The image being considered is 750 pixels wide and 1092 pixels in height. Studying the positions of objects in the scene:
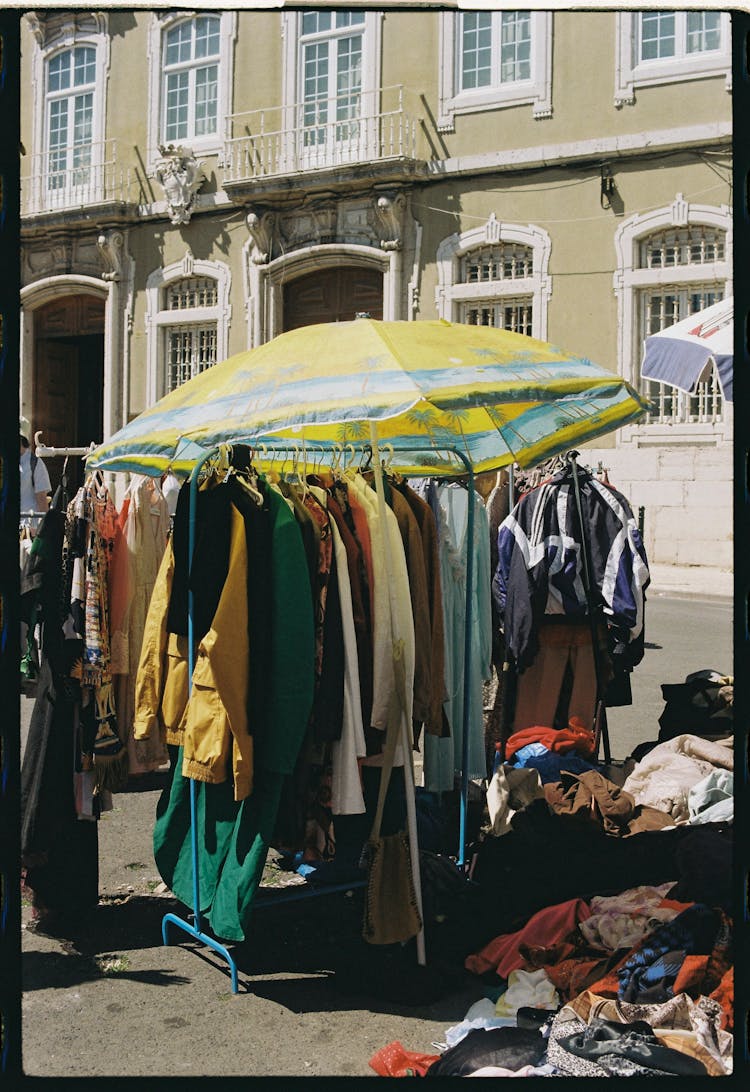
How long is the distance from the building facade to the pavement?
12432mm

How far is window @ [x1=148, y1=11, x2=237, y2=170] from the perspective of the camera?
2038 centimetres

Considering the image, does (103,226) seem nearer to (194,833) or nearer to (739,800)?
(194,833)

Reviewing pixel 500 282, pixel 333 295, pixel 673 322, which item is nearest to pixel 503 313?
pixel 500 282

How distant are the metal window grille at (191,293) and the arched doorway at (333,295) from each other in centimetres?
→ 147

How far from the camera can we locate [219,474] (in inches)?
187

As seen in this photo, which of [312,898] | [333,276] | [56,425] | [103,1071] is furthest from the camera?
[56,425]

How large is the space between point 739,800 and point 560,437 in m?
3.82

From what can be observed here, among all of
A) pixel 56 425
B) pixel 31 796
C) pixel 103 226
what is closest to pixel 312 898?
pixel 31 796

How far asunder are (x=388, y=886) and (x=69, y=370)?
22149 mm

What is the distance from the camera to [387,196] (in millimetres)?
19719

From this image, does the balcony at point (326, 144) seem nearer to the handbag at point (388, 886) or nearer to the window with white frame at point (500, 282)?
the window with white frame at point (500, 282)

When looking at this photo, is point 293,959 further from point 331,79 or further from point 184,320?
point 184,320

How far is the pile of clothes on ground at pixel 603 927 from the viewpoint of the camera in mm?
3441

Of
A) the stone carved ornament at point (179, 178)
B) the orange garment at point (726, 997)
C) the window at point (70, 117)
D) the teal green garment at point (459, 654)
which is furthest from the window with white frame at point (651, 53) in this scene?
the orange garment at point (726, 997)
